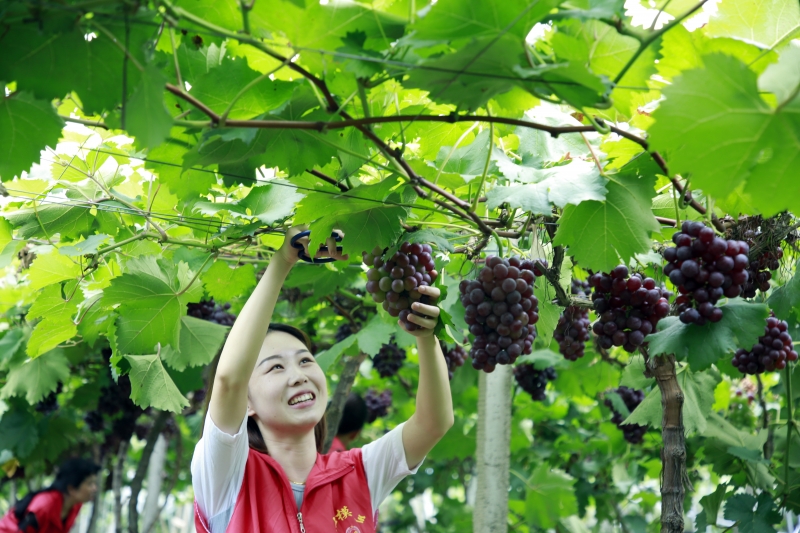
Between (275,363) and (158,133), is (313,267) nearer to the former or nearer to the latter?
(275,363)

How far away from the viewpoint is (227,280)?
109 inches

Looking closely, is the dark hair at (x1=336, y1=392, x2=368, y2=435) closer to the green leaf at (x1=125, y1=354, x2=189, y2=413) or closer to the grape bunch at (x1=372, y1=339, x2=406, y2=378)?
the grape bunch at (x1=372, y1=339, x2=406, y2=378)

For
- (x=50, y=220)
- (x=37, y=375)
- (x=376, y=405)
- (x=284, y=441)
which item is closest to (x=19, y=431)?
(x=37, y=375)

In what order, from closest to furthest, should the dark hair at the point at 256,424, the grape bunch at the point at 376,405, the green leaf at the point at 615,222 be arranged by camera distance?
the green leaf at the point at 615,222
the dark hair at the point at 256,424
the grape bunch at the point at 376,405

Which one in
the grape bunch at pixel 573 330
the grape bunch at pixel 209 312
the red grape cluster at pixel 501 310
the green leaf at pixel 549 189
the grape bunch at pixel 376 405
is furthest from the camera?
the grape bunch at pixel 376 405

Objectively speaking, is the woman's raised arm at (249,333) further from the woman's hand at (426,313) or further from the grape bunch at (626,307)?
the grape bunch at (626,307)

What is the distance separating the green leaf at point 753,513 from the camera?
3.22 metres

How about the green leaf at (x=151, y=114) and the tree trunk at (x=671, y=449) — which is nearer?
the green leaf at (x=151, y=114)

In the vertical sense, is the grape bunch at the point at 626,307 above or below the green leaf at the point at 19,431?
below

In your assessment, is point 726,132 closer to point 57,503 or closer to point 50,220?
point 50,220

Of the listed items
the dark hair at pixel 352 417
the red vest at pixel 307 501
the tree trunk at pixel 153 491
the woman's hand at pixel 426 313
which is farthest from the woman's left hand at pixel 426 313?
the tree trunk at pixel 153 491

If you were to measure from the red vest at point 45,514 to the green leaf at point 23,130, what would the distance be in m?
4.38

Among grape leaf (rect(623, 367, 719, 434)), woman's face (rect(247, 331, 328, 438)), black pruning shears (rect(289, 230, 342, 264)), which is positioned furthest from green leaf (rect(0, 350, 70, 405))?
grape leaf (rect(623, 367, 719, 434))

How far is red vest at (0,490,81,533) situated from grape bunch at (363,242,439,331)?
4.13 metres
